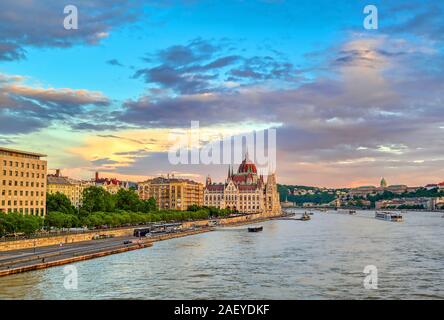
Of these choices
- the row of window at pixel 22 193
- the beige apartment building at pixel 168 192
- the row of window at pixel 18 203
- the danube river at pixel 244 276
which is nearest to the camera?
the danube river at pixel 244 276

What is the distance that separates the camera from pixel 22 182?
7656 cm

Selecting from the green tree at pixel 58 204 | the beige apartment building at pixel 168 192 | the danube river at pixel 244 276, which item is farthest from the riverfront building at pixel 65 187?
the danube river at pixel 244 276

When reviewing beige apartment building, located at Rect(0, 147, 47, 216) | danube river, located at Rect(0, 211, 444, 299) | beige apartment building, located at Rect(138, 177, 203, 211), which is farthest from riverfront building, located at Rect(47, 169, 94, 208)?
danube river, located at Rect(0, 211, 444, 299)

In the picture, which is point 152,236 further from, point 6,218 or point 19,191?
point 6,218

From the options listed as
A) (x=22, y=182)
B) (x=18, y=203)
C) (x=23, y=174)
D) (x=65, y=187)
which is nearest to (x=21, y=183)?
(x=22, y=182)

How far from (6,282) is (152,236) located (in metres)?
42.7

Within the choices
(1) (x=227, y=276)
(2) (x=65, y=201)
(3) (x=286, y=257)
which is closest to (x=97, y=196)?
(2) (x=65, y=201)

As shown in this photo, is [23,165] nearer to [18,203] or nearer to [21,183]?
[21,183]

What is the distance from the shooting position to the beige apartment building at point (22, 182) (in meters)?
73.2

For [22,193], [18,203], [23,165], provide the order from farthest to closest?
[23,165] < [22,193] < [18,203]

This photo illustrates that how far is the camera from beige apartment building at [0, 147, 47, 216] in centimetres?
7319

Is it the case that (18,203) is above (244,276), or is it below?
above

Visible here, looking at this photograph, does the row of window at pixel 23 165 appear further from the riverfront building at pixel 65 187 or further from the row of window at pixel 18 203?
the riverfront building at pixel 65 187
